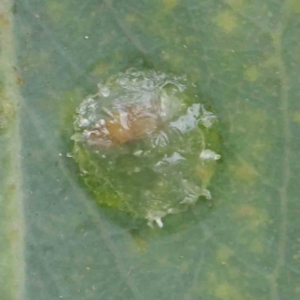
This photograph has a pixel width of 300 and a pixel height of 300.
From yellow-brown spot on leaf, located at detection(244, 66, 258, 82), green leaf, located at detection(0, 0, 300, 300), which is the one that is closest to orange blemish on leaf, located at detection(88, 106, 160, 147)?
green leaf, located at detection(0, 0, 300, 300)

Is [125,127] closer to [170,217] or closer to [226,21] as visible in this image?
[170,217]

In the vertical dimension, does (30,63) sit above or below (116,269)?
above

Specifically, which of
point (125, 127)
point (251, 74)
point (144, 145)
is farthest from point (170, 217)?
point (251, 74)

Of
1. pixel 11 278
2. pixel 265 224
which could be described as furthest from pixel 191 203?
pixel 11 278

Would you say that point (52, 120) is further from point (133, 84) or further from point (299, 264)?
point (299, 264)

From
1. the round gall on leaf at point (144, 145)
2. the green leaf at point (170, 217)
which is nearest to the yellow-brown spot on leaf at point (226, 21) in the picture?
the green leaf at point (170, 217)

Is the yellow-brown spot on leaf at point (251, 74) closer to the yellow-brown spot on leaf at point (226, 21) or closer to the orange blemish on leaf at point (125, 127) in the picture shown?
the yellow-brown spot on leaf at point (226, 21)

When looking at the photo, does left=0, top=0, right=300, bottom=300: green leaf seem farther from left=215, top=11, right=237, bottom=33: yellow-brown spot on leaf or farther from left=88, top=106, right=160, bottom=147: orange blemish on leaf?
left=88, top=106, right=160, bottom=147: orange blemish on leaf
